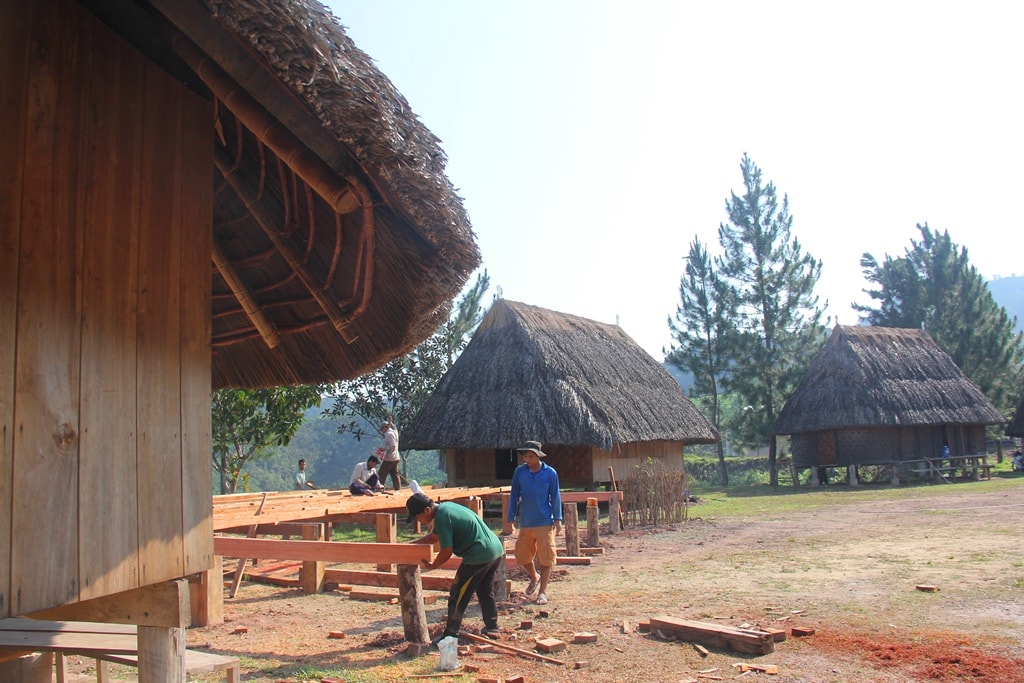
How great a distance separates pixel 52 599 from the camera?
2.51 meters

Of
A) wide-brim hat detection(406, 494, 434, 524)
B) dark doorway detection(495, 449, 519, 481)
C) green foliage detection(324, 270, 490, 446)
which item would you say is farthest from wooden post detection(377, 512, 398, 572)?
green foliage detection(324, 270, 490, 446)

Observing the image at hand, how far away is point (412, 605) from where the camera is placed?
610cm

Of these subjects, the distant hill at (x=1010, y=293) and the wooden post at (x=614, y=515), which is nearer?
the wooden post at (x=614, y=515)

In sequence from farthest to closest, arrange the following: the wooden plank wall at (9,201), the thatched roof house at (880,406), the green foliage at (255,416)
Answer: the thatched roof house at (880,406), the green foliage at (255,416), the wooden plank wall at (9,201)

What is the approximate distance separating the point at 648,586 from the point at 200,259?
650 centimetres

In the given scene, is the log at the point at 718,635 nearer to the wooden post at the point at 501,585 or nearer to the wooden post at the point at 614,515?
the wooden post at the point at 501,585

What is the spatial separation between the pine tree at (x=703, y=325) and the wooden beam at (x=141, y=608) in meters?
34.4

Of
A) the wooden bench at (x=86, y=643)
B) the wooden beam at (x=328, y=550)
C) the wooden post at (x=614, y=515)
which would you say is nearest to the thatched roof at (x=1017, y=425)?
the wooden post at (x=614, y=515)

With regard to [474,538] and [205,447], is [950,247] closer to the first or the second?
[474,538]

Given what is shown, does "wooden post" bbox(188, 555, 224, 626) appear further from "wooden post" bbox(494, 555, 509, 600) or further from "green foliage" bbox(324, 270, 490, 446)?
"green foliage" bbox(324, 270, 490, 446)

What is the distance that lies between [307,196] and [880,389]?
26296mm

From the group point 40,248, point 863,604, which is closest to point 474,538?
point 863,604

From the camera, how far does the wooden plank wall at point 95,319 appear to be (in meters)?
2.48

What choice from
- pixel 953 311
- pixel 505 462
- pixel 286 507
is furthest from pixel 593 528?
pixel 953 311
